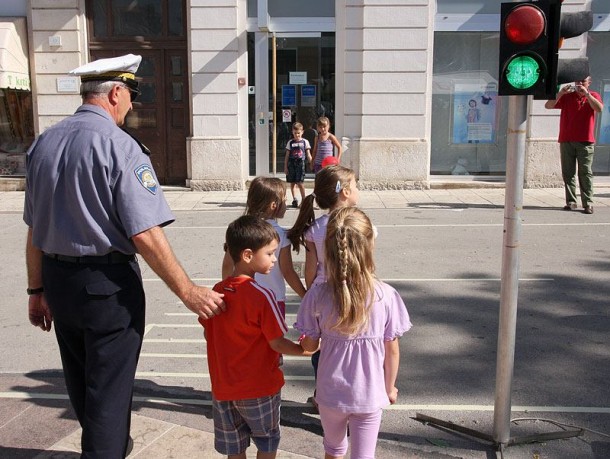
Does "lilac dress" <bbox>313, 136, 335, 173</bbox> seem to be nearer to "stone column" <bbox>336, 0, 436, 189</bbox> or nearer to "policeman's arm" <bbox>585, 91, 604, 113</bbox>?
"stone column" <bbox>336, 0, 436, 189</bbox>

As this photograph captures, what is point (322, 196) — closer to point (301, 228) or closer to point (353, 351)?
point (301, 228)

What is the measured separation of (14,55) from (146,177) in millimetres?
13291

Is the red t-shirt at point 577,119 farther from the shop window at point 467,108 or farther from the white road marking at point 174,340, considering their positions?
the white road marking at point 174,340

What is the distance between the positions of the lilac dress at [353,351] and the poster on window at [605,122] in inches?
559

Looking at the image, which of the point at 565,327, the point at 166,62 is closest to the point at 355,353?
the point at 565,327

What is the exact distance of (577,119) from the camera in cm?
1138

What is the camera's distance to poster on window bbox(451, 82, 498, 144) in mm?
15555

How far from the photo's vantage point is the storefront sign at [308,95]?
1534cm

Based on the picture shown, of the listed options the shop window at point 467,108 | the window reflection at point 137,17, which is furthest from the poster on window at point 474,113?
the window reflection at point 137,17

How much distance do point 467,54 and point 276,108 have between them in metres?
4.48

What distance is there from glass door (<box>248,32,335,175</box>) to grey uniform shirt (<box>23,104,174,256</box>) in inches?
490

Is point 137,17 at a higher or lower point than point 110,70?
higher

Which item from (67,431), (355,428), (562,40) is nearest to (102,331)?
(355,428)

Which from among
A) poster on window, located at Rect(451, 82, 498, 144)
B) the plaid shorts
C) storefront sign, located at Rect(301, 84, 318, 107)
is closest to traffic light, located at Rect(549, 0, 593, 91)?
the plaid shorts
